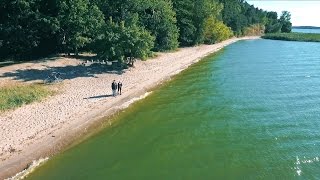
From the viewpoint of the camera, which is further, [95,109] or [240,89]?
[240,89]

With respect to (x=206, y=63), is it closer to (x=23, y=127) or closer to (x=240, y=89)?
(x=240, y=89)

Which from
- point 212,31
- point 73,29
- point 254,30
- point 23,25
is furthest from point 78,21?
point 254,30

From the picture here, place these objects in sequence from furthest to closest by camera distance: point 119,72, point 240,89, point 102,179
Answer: point 119,72
point 240,89
point 102,179

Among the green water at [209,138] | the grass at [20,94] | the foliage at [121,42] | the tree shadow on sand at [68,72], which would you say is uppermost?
the foliage at [121,42]

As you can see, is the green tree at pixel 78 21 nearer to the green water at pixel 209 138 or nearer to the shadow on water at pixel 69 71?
the shadow on water at pixel 69 71

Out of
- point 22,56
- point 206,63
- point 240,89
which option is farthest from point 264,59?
point 22,56

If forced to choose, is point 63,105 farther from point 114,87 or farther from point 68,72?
point 68,72

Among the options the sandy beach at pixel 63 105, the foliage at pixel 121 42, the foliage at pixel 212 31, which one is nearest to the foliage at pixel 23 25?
the sandy beach at pixel 63 105

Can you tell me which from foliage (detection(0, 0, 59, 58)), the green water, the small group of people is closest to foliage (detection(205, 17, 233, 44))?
foliage (detection(0, 0, 59, 58))

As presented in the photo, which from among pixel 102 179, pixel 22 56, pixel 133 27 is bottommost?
pixel 102 179
